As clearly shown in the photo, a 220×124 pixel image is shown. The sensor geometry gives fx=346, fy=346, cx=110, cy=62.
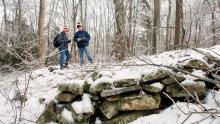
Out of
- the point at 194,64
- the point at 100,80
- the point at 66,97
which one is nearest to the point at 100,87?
the point at 100,80

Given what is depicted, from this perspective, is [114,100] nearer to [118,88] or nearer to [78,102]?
[118,88]

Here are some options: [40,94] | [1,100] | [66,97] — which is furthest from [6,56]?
[66,97]

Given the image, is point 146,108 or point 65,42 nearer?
point 146,108

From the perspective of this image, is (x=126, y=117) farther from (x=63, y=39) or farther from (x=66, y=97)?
(x=63, y=39)

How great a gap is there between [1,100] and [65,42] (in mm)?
2486

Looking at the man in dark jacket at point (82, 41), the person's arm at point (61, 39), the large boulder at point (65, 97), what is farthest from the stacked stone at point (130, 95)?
the man in dark jacket at point (82, 41)

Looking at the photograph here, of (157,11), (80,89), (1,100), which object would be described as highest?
(157,11)

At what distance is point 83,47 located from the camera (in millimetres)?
10570

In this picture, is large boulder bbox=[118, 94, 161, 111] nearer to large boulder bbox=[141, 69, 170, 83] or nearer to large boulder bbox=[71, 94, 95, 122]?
large boulder bbox=[141, 69, 170, 83]

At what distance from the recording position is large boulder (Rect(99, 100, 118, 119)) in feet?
21.7

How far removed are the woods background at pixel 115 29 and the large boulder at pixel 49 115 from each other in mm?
986

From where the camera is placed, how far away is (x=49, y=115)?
7129 millimetres

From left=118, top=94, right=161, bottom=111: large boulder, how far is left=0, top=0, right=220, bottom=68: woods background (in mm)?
1050

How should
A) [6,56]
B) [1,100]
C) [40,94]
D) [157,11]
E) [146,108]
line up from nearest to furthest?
[146,108]
[40,94]
[1,100]
[157,11]
[6,56]
